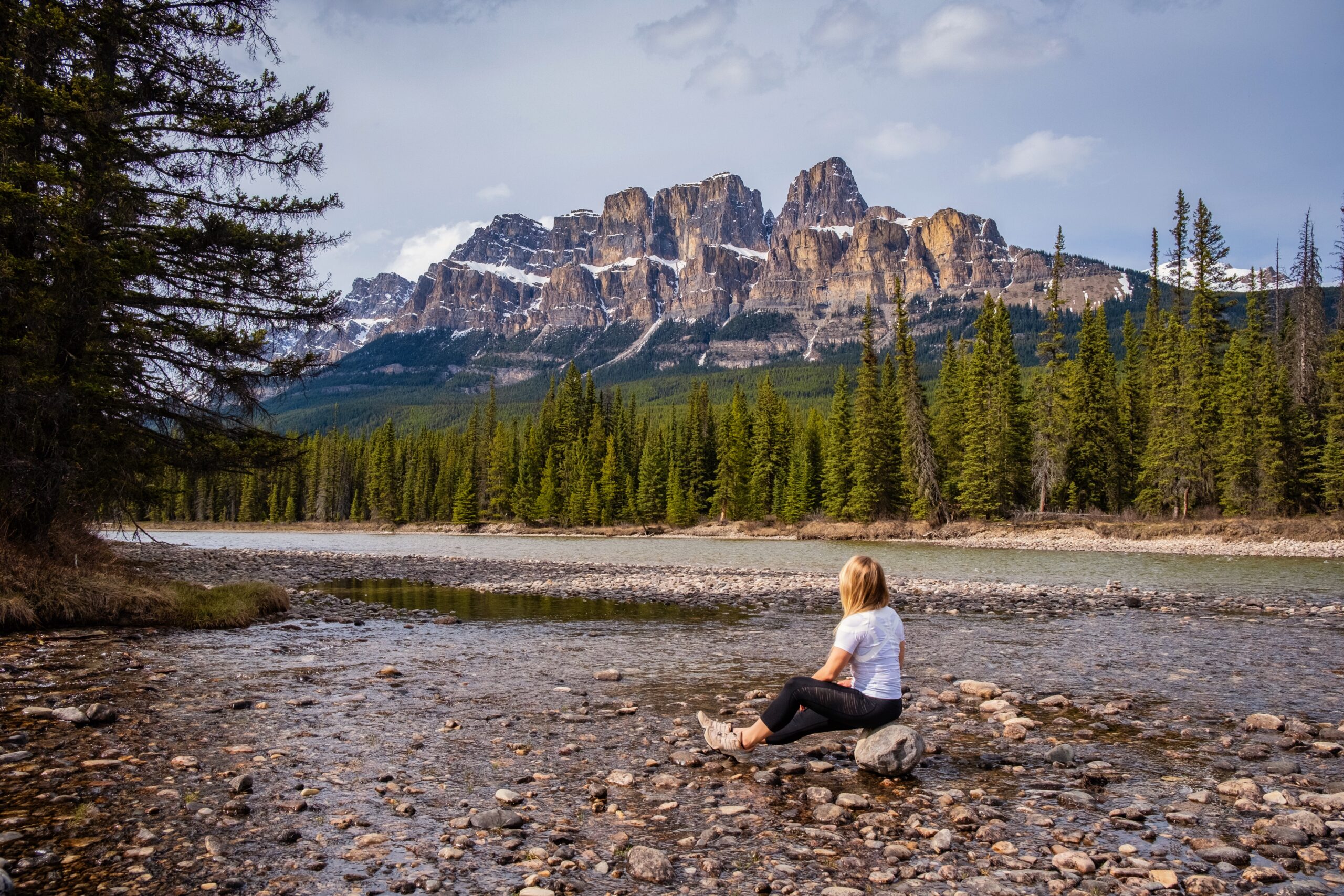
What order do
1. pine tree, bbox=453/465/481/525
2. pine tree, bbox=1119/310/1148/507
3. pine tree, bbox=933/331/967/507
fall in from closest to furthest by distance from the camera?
pine tree, bbox=1119/310/1148/507 < pine tree, bbox=933/331/967/507 < pine tree, bbox=453/465/481/525

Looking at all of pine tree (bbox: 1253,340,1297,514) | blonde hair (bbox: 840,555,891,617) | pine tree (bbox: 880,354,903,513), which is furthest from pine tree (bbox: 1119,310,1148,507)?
blonde hair (bbox: 840,555,891,617)

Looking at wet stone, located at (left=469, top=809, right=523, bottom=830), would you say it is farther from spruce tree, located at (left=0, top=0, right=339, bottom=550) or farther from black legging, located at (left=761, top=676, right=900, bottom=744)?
spruce tree, located at (left=0, top=0, right=339, bottom=550)

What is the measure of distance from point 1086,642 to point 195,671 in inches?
543

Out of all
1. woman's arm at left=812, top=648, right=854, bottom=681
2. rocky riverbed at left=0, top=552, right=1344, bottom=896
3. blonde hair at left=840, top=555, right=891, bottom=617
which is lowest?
rocky riverbed at left=0, top=552, right=1344, bottom=896

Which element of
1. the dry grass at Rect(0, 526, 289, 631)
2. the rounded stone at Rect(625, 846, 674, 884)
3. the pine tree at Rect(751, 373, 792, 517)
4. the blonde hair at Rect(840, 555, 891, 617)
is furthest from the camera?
the pine tree at Rect(751, 373, 792, 517)

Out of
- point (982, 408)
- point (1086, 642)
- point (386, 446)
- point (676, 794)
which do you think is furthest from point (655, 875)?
point (386, 446)

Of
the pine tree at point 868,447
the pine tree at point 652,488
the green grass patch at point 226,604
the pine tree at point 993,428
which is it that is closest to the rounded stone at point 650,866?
the green grass patch at point 226,604

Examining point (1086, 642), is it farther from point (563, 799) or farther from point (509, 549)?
point (509, 549)

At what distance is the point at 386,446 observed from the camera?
102 m

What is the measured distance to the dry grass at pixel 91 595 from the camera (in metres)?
11.5

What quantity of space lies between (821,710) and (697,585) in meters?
17.1

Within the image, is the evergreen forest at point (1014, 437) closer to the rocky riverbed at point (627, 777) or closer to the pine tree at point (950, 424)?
the pine tree at point (950, 424)

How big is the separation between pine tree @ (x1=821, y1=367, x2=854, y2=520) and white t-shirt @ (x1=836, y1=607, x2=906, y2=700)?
60968 mm

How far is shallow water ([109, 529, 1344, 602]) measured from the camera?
24109 millimetres
